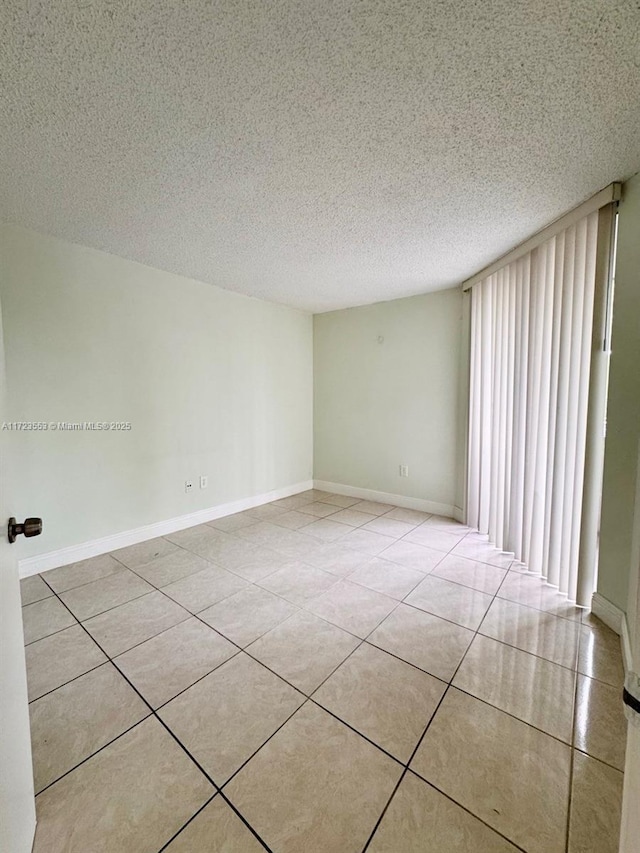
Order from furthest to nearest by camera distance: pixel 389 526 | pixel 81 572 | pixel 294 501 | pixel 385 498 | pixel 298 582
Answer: pixel 294 501 → pixel 385 498 → pixel 389 526 → pixel 81 572 → pixel 298 582

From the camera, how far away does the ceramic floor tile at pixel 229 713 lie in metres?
1.21

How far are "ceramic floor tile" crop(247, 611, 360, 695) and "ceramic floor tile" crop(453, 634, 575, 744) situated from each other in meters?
0.56

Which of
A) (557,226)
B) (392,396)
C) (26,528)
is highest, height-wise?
(557,226)

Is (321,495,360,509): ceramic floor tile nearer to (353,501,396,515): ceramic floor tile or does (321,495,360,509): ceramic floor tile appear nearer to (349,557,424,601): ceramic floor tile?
(353,501,396,515): ceramic floor tile

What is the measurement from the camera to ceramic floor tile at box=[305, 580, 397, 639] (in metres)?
1.91

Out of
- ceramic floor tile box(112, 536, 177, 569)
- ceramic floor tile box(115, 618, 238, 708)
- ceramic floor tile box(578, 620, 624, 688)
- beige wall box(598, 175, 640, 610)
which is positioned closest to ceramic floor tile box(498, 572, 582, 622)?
ceramic floor tile box(578, 620, 624, 688)

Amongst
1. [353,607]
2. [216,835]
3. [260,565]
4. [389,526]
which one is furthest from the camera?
[389,526]

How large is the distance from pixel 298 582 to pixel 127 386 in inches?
82.2

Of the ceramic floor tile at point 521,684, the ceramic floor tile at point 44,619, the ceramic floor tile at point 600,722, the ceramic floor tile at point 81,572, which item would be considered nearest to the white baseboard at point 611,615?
the ceramic floor tile at point 600,722

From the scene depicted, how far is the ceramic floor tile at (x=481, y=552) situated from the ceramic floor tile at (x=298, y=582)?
116cm

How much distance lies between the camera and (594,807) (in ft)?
3.45

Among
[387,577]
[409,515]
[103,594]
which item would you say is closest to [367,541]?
[387,577]

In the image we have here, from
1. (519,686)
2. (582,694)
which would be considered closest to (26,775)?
(519,686)

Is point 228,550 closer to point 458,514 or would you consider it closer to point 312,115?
point 458,514
